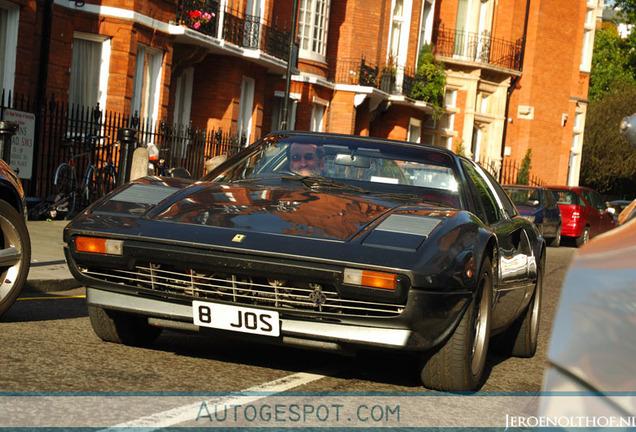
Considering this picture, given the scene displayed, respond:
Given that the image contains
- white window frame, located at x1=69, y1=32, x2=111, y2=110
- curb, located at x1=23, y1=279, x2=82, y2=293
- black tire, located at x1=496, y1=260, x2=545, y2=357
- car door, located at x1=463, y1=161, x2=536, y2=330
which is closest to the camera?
car door, located at x1=463, y1=161, x2=536, y2=330

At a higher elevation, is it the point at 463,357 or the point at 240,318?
the point at 240,318

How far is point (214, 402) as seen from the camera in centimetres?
462

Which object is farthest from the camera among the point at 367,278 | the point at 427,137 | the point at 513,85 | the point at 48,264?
the point at 513,85

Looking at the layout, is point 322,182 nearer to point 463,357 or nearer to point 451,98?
point 463,357

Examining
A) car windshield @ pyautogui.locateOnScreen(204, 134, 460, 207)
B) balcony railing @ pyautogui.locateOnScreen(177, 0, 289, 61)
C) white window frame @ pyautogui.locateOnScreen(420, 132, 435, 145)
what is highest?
balcony railing @ pyautogui.locateOnScreen(177, 0, 289, 61)

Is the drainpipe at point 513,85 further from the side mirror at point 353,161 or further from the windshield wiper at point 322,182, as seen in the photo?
the windshield wiper at point 322,182

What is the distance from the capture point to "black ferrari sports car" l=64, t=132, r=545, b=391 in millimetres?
4969

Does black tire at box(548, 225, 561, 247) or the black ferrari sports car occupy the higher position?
the black ferrari sports car

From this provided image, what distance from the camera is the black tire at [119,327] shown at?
19.1ft

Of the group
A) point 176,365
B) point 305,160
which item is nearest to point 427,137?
point 305,160

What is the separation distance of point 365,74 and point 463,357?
96.4 feet

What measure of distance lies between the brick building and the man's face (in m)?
10.8

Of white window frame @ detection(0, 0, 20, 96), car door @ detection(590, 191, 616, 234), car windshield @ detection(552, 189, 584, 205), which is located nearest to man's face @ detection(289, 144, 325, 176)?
white window frame @ detection(0, 0, 20, 96)

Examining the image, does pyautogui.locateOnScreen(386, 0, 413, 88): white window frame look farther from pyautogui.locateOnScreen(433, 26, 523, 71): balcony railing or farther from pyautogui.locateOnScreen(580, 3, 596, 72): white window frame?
pyautogui.locateOnScreen(580, 3, 596, 72): white window frame
